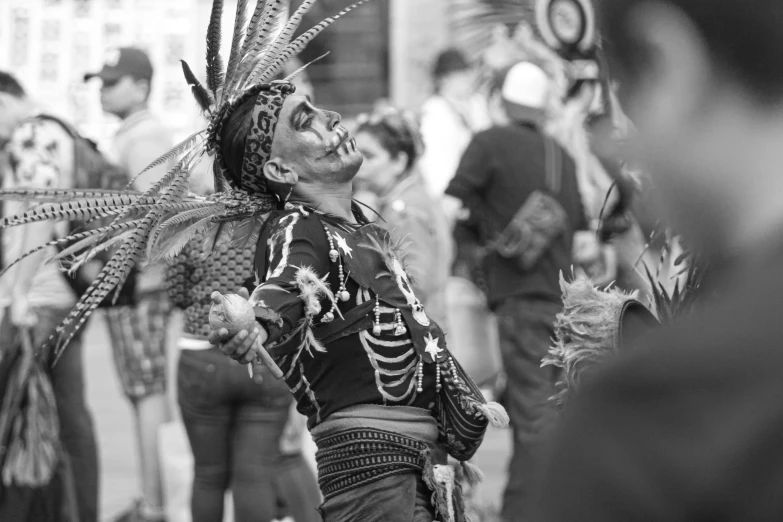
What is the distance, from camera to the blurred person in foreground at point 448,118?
8.82m

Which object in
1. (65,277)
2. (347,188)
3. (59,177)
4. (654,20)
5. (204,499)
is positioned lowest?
(204,499)

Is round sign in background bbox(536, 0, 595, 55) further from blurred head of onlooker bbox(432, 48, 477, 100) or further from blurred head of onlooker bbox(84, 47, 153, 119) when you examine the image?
blurred head of onlooker bbox(432, 48, 477, 100)

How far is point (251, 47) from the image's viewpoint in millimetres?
3273

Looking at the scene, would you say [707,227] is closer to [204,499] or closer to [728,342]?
[728,342]

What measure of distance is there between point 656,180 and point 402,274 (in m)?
1.96

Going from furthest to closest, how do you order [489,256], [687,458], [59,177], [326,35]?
1. [326,35]
2. [489,256]
3. [59,177]
4. [687,458]

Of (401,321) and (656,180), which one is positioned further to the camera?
(401,321)

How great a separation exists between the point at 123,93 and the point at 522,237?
78.4 inches

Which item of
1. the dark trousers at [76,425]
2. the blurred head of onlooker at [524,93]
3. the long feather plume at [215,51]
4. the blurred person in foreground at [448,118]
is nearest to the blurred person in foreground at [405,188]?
the blurred head of onlooker at [524,93]

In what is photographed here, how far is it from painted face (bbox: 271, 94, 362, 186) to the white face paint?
25cm

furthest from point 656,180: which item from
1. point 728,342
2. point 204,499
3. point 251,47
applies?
point 204,499

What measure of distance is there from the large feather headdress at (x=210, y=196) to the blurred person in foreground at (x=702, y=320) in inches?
77.6

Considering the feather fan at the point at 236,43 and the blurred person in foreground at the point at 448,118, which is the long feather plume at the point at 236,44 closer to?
the feather fan at the point at 236,43

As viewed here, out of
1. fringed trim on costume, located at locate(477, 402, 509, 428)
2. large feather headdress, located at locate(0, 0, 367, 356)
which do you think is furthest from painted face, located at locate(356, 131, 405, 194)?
fringed trim on costume, located at locate(477, 402, 509, 428)
